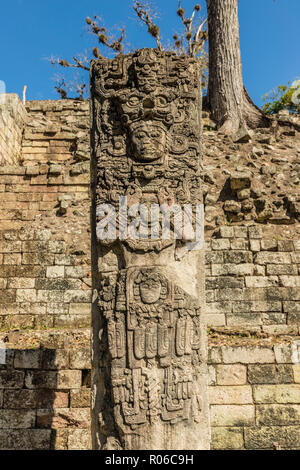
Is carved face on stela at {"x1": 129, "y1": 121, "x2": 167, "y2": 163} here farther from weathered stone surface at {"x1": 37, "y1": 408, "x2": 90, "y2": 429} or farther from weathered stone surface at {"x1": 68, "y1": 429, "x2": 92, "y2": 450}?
weathered stone surface at {"x1": 68, "y1": 429, "x2": 92, "y2": 450}

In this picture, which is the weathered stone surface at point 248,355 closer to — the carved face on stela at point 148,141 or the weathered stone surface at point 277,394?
the weathered stone surface at point 277,394

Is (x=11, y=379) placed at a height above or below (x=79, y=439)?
above

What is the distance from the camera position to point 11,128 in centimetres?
1140

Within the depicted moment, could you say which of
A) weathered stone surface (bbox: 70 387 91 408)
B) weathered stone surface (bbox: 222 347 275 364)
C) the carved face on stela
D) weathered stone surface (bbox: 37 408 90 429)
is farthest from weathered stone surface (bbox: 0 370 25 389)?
the carved face on stela

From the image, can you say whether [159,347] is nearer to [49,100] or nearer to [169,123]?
[169,123]

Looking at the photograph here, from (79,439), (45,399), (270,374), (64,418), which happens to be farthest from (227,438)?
(45,399)

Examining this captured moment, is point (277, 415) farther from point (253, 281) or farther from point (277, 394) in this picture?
point (253, 281)

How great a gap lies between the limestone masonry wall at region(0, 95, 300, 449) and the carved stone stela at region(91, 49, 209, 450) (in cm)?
56

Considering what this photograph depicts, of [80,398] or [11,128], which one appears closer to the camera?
[80,398]

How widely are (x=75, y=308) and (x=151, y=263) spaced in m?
3.85

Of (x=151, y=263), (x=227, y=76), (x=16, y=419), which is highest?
(x=227, y=76)

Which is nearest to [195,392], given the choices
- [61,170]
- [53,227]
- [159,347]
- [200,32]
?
[159,347]

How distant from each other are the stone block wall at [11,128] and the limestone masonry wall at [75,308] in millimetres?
32

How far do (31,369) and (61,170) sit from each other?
4966 mm
